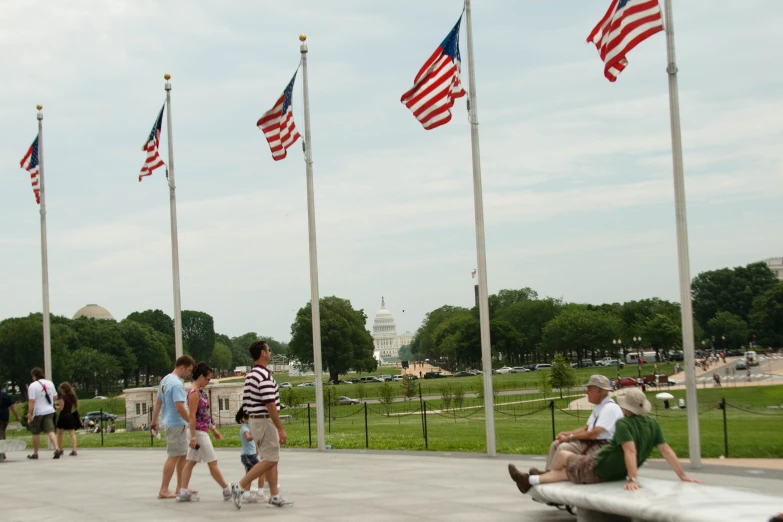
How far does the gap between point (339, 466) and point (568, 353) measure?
12054cm

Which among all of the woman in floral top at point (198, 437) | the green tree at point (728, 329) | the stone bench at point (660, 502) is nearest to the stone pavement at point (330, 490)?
the woman in floral top at point (198, 437)

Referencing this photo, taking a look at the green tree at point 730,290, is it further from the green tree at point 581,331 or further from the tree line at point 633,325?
the green tree at point 581,331

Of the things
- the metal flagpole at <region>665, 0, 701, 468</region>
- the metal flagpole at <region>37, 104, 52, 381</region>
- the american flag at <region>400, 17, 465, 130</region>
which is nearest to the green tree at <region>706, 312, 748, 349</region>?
the metal flagpole at <region>37, 104, 52, 381</region>

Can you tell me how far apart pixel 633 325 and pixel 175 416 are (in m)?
112

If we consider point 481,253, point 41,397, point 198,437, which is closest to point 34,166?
point 41,397

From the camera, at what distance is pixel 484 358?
17016 mm

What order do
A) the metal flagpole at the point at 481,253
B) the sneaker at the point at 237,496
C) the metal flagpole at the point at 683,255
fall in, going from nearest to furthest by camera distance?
the sneaker at the point at 237,496 → the metal flagpole at the point at 683,255 → the metal flagpole at the point at 481,253

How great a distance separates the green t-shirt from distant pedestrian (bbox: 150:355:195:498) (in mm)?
5481

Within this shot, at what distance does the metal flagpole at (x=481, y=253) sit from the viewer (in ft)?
56.6

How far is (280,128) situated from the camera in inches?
838

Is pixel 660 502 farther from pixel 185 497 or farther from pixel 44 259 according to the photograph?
pixel 44 259

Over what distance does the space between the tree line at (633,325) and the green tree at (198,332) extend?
37023 mm

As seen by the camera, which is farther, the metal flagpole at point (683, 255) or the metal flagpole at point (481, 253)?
the metal flagpole at point (481, 253)

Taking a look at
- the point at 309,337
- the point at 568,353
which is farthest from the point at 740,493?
the point at 568,353
